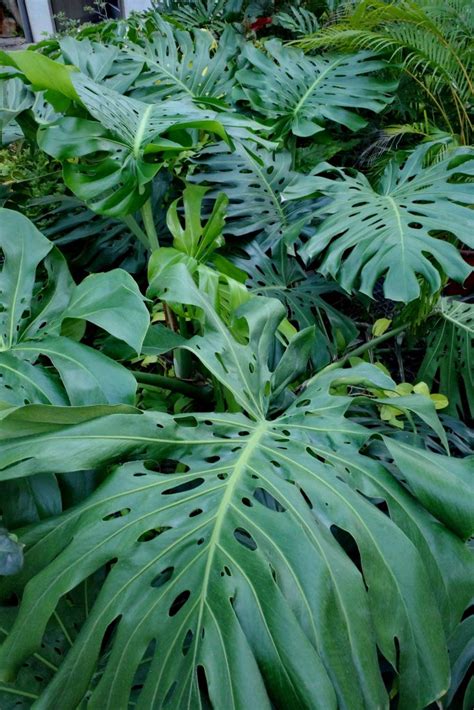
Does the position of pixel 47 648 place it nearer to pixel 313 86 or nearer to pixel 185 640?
pixel 185 640

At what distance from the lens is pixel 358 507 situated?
731 mm

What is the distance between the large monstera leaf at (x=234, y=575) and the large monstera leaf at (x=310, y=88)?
119 centimetres

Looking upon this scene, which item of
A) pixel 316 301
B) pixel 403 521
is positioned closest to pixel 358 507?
pixel 403 521

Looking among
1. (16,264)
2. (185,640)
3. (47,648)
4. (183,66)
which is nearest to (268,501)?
(185,640)

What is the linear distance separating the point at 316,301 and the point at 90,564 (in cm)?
98

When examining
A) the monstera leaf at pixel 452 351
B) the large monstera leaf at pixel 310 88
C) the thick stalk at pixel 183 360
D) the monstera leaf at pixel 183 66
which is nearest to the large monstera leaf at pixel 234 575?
the thick stalk at pixel 183 360

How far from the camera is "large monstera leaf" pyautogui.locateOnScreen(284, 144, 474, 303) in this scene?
1.11 m

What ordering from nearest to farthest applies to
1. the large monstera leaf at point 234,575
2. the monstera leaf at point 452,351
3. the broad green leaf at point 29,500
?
the large monstera leaf at point 234,575
the broad green leaf at point 29,500
the monstera leaf at point 452,351

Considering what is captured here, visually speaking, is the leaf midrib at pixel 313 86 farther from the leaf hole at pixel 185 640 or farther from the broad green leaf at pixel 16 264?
the leaf hole at pixel 185 640

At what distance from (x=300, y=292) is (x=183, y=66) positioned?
0.92m

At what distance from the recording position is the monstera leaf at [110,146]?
1.16 metres

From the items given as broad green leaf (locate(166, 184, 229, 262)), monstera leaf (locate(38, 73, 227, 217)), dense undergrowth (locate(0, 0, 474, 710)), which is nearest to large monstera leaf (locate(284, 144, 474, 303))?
dense undergrowth (locate(0, 0, 474, 710))

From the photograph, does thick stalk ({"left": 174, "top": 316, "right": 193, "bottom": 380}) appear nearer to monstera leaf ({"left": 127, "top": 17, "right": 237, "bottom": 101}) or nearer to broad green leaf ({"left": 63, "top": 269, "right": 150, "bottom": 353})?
broad green leaf ({"left": 63, "top": 269, "right": 150, "bottom": 353})

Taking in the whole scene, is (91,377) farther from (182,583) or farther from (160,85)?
(160,85)
